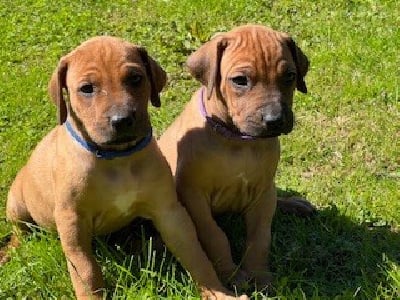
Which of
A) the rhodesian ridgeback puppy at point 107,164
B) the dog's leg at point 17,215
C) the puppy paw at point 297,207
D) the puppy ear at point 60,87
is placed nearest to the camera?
the rhodesian ridgeback puppy at point 107,164

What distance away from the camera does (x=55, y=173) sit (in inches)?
187

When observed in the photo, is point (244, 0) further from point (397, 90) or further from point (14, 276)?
point (14, 276)

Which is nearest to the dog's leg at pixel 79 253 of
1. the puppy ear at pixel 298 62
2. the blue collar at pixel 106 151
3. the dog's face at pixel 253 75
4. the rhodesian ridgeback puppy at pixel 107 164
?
the rhodesian ridgeback puppy at pixel 107 164

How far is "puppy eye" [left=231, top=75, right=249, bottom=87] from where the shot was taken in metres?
4.62

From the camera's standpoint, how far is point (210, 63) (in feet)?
15.7

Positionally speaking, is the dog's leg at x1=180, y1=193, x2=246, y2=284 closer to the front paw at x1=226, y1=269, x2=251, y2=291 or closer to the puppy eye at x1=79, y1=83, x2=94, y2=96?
the front paw at x1=226, y1=269, x2=251, y2=291

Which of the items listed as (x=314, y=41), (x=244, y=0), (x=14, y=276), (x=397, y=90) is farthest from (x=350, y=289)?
(x=244, y=0)

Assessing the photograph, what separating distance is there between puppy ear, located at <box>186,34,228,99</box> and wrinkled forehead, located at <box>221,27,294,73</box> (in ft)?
0.12

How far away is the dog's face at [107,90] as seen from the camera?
429cm

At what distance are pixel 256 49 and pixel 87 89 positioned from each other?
0.98m

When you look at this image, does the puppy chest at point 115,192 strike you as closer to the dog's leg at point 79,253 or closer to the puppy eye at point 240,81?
the dog's leg at point 79,253

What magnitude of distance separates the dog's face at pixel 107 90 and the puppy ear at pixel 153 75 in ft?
0.19

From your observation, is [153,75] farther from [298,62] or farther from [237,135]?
[298,62]

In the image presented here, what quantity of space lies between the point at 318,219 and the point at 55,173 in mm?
1843
